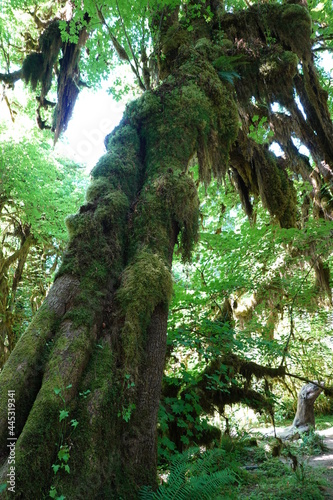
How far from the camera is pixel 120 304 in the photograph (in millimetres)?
2814

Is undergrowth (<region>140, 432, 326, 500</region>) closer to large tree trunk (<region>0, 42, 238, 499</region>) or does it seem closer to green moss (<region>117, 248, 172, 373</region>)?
large tree trunk (<region>0, 42, 238, 499</region>)

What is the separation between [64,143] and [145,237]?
35.3 feet

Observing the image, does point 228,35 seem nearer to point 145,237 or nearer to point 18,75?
point 145,237

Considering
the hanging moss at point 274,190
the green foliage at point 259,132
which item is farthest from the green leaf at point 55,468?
the green foliage at point 259,132

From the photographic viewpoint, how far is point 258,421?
34.0 feet

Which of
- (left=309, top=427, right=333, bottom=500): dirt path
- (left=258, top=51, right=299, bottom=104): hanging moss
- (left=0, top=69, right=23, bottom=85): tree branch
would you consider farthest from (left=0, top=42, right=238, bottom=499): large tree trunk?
(left=0, top=69, right=23, bottom=85): tree branch

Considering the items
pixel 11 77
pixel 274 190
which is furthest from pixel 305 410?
pixel 11 77

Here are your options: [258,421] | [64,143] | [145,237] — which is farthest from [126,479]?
[64,143]

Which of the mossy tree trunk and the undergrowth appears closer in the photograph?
the mossy tree trunk

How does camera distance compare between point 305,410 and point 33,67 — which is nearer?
point 33,67

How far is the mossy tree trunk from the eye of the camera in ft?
7.05

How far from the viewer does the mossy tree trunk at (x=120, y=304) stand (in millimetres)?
2148

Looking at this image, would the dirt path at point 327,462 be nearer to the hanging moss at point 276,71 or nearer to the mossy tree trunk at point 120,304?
the mossy tree trunk at point 120,304

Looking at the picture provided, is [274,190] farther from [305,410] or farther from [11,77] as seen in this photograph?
[11,77]
